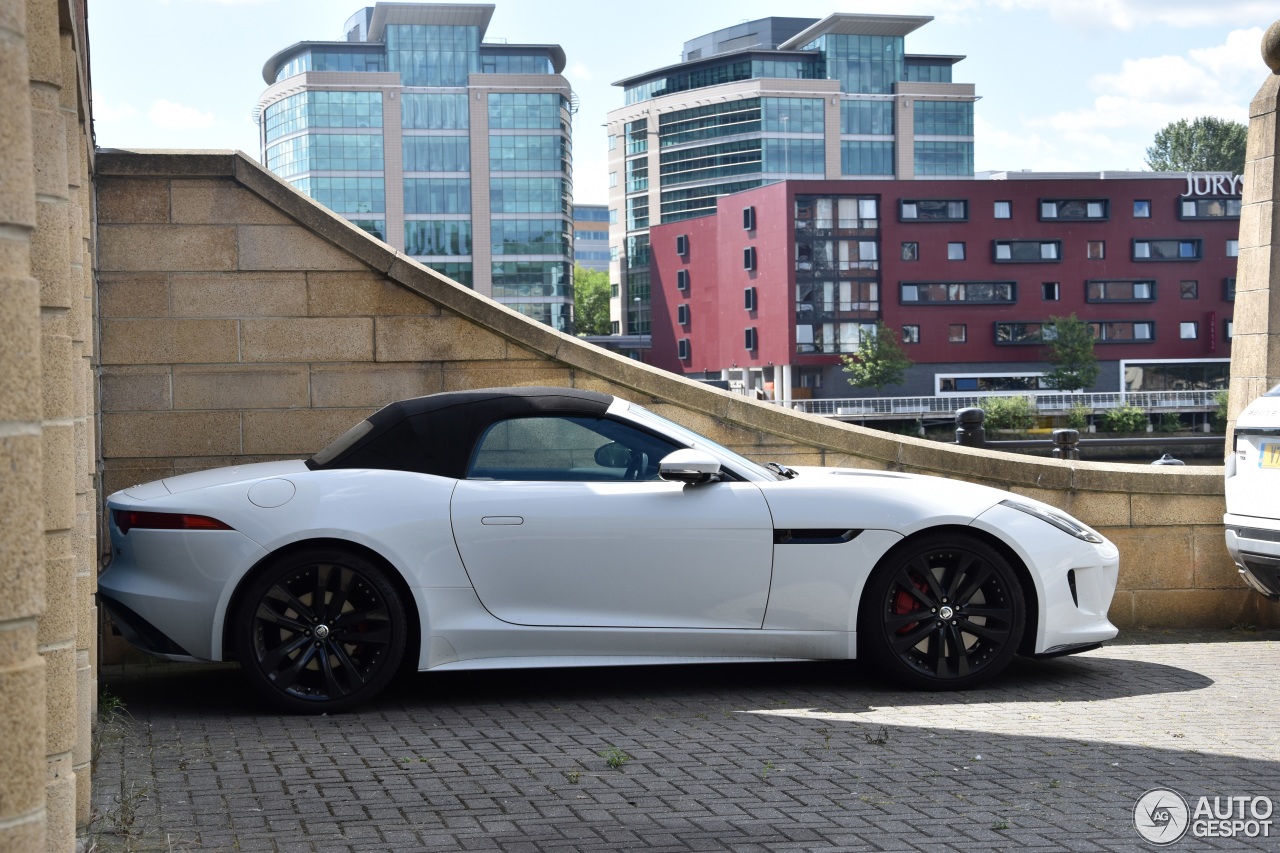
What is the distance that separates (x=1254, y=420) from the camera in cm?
780

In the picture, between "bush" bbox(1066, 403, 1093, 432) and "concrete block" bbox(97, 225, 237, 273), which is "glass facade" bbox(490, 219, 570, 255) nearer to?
"bush" bbox(1066, 403, 1093, 432)

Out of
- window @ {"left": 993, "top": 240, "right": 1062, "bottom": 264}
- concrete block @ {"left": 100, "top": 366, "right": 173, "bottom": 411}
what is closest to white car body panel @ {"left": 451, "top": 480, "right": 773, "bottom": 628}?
concrete block @ {"left": 100, "top": 366, "right": 173, "bottom": 411}

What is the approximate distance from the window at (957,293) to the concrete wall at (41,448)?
3410 inches

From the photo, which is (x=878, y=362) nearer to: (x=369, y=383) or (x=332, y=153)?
(x=332, y=153)

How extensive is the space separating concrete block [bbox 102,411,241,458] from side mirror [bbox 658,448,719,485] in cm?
330

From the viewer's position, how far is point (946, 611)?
257 inches

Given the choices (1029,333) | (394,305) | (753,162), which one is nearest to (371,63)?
(753,162)

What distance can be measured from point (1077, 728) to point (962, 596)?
0.91 meters

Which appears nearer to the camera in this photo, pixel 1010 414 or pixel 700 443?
pixel 700 443

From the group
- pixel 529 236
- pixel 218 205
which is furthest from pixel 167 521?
pixel 529 236

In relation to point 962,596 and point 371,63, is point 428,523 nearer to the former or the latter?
point 962,596

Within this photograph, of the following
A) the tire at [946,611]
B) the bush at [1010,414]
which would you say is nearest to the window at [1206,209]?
the bush at [1010,414]

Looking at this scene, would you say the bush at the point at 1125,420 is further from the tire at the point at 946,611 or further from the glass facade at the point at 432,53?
the tire at the point at 946,611

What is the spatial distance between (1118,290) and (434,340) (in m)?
88.8
